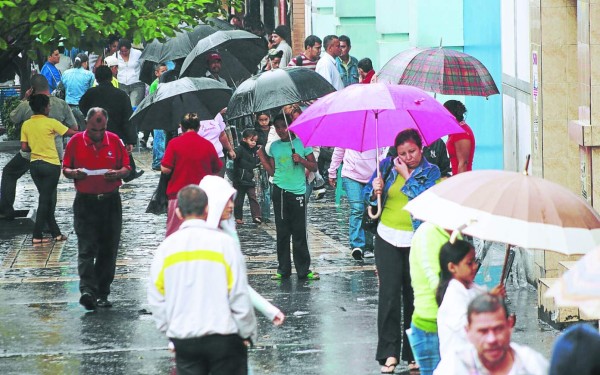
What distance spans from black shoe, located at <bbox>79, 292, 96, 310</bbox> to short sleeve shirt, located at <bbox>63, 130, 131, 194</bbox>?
0.92 m

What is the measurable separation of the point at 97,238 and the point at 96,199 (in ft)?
1.25

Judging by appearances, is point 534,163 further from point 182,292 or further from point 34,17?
point 182,292

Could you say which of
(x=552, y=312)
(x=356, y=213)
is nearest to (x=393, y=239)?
(x=552, y=312)

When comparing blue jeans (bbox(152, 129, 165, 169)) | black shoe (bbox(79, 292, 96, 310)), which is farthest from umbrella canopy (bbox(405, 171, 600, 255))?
blue jeans (bbox(152, 129, 165, 169))

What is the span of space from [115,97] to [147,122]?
8.50 feet

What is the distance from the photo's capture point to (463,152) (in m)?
13.7

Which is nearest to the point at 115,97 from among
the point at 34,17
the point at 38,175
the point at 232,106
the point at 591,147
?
the point at 38,175

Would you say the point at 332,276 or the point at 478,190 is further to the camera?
the point at 332,276

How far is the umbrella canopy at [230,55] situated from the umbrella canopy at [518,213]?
1309 centimetres

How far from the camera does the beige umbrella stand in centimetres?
696

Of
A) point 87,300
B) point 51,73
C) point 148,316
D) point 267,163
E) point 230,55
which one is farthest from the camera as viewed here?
point 51,73

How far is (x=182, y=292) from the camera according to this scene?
7.47 meters

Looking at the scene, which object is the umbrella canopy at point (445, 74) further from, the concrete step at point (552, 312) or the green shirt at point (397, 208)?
the green shirt at point (397, 208)

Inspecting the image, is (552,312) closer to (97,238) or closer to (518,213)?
(97,238)
